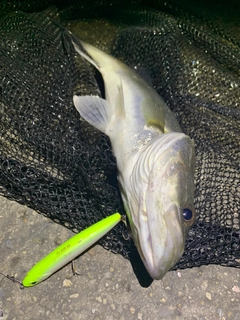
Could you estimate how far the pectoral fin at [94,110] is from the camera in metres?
2.51

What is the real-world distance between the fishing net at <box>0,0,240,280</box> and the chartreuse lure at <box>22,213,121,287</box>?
208 mm

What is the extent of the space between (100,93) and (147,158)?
100 centimetres

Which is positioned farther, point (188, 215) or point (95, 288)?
point (95, 288)

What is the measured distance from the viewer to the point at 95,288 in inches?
91.6

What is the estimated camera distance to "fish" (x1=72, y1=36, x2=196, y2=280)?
1877mm

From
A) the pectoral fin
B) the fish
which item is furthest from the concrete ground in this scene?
the pectoral fin

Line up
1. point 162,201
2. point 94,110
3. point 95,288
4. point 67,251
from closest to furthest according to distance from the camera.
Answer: point 162,201
point 67,251
point 95,288
point 94,110

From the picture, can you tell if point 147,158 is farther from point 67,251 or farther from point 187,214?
point 67,251

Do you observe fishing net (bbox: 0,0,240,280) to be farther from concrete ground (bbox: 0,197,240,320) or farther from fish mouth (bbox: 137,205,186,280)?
fish mouth (bbox: 137,205,186,280)

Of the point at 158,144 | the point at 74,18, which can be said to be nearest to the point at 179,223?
the point at 158,144

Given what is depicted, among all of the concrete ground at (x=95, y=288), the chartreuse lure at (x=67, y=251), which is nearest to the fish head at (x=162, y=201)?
the chartreuse lure at (x=67, y=251)

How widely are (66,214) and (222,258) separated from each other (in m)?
1.09

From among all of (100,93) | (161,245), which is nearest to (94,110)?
(100,93)

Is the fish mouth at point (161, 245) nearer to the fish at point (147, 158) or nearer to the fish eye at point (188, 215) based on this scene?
the fish at point (147, 158)
